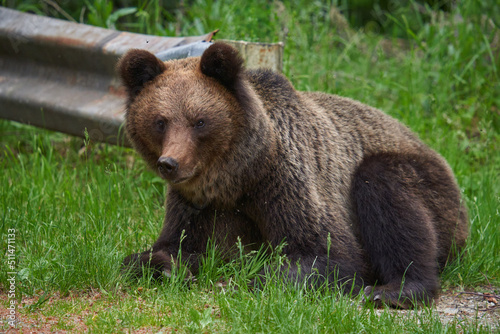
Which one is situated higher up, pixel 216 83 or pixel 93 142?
pixel 216 83

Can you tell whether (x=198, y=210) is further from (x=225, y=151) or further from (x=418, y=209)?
(x=418, y=209)

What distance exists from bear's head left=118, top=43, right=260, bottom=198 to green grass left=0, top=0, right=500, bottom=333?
66 cm

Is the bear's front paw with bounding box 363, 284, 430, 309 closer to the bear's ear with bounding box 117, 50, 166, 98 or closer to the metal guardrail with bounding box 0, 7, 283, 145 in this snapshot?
the bear's ear with bounding box 117, 50, 166, 98

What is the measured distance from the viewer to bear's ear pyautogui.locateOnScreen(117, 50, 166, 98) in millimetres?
3781

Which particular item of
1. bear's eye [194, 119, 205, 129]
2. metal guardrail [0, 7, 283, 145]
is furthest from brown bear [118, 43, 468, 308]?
metal guardrail [0, 7, 283, 145]

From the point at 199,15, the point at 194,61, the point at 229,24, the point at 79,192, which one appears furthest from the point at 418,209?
the point at 199,15

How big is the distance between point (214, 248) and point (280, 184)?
0.61 metres

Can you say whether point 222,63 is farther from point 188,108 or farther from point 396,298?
point 396,298

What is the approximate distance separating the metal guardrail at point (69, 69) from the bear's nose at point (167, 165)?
5.84ft

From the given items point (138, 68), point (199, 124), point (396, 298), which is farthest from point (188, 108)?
point (396, 298)

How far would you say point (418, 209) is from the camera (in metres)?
4.17

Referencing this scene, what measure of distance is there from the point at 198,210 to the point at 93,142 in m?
2.20

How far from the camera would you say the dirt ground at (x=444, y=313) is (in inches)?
118

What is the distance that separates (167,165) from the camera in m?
3.40
